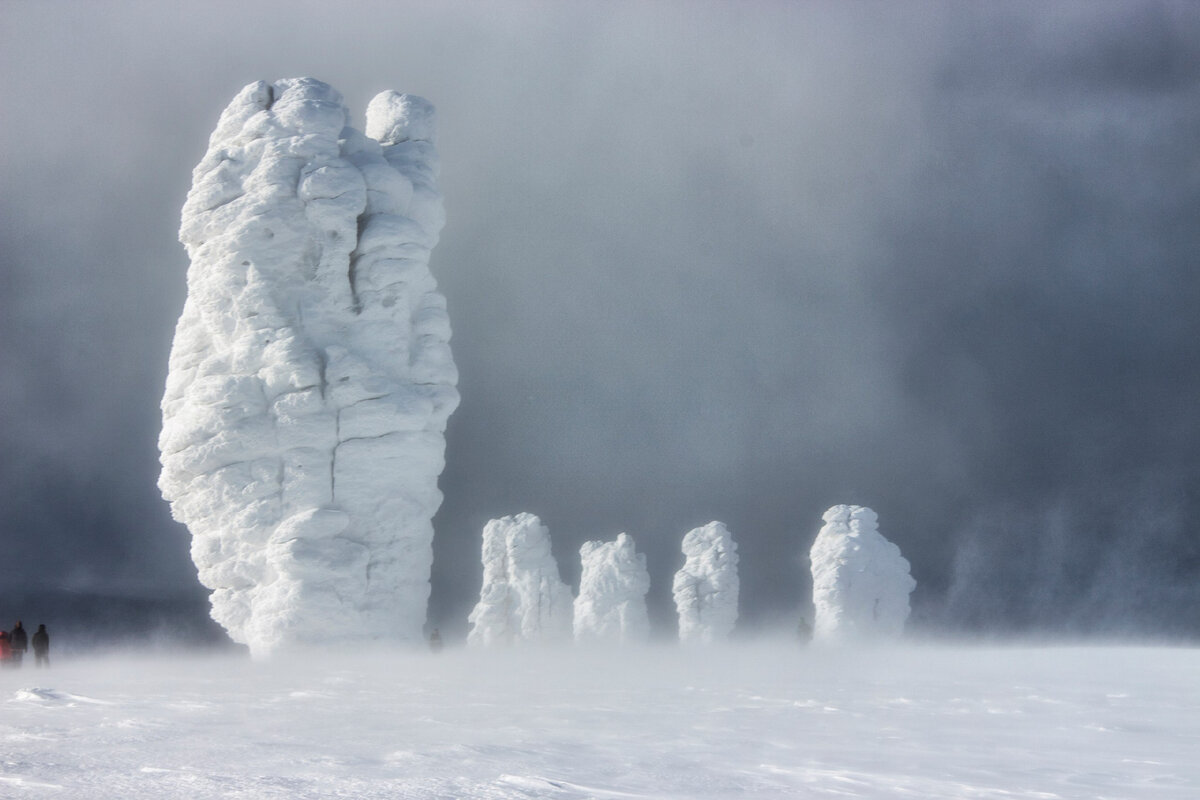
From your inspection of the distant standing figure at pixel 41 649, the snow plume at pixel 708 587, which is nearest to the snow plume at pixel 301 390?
the distant standing figure at pixel 41 649

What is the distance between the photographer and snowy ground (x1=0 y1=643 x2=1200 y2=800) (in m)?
9.04

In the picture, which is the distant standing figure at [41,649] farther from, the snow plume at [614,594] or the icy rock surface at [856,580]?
the snow plume at [614,594]

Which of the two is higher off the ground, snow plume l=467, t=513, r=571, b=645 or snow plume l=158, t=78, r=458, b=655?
snow plume l=158, t=78, r=458, b=655

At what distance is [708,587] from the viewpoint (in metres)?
61.8

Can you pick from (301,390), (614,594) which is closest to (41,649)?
(301,390)

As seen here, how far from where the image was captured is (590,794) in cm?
866

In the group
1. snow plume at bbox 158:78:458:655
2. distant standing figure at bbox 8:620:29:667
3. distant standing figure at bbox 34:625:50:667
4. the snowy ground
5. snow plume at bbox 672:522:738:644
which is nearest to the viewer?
the snowy ground

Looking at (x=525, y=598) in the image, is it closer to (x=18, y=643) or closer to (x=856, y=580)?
(x=856, y=580)

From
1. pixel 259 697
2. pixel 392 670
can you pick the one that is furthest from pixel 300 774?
pixel 392 670

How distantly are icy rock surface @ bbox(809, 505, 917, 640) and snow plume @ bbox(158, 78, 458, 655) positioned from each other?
→ 1068 inches

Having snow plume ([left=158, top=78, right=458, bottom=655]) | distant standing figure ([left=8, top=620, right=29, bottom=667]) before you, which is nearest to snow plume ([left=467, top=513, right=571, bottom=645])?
snow plume ([left=158, top=78, right=458, bottom=655])

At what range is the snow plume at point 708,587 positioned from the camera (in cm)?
6128

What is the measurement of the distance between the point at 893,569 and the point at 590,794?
4630 cm

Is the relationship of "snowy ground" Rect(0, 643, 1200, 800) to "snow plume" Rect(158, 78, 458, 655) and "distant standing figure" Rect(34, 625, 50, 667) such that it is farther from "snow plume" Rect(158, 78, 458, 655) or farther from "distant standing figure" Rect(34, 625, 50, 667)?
"snow plume" Rect(158, 78, 458, 655)
